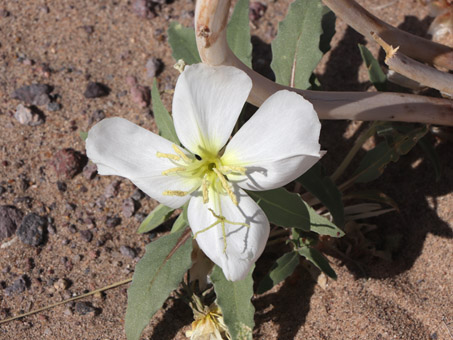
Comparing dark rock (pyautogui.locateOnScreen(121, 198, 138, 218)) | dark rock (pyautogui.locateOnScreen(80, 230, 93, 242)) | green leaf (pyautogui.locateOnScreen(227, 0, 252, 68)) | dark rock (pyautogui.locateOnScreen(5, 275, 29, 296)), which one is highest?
green leaf (pyautogui.locateOnScreen(227, 0, 252, 68))

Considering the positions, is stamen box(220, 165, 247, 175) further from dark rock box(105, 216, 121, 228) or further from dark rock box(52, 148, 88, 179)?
dark rock box(52, 148, 88, 179)

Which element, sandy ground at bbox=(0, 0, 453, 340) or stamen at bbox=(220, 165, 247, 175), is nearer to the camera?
stamen at bbox=(220, 165, 247, 175)

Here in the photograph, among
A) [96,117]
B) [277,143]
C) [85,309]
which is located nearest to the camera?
[277,143]

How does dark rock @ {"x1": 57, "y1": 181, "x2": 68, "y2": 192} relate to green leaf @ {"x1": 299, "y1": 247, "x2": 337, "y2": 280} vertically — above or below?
below

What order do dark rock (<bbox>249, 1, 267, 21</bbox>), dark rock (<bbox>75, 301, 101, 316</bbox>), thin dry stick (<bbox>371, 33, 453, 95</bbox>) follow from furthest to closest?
dark rock (<bbox>249, 1, 267, 21</bbox>)
dark rock (<bbox>75, 301, 101, 316</bbox>)
thin dry stick (<bbox>371, 33, 453, 95</bbox>)

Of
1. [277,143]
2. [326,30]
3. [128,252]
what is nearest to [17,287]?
[128,252]

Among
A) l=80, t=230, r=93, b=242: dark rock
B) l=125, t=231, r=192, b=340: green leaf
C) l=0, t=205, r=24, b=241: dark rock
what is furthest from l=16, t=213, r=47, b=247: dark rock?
l=125, t=231, r=192, b=340: green leaf

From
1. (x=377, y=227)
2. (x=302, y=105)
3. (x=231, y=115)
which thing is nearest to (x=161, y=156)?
(x=231, y=115)

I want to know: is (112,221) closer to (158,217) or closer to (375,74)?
(158,217)
